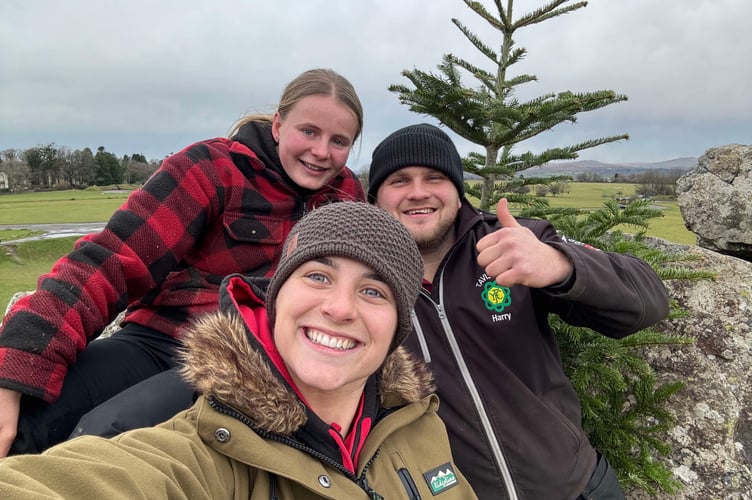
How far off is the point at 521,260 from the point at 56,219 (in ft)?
203

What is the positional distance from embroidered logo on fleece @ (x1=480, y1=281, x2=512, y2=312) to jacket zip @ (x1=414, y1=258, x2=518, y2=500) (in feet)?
0.99

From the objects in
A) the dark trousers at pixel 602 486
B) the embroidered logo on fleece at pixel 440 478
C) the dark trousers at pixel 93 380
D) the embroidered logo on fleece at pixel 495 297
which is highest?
the embroidered logo on fleece at pixel 495 297

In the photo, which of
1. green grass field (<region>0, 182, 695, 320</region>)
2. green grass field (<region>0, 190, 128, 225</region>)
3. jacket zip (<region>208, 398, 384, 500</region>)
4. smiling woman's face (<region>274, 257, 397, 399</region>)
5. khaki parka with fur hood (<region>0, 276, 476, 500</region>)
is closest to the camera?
khaki parka with fur hood (<region>0, 276, 476, 500</region>)

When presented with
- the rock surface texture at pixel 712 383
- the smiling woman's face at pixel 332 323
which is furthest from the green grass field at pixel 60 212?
the rock surface texture at pixel 712 383

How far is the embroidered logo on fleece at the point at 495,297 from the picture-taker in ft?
9.75

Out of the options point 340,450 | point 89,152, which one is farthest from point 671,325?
point 89,152

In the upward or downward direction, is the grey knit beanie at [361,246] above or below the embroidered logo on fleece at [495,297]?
above

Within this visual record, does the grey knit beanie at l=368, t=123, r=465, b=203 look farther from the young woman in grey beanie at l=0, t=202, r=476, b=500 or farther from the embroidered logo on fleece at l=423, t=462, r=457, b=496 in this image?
the embroidered logo on fleece at l=423, t=462, r=457, b=496

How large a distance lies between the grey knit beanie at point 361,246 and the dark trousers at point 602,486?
6.18 ft

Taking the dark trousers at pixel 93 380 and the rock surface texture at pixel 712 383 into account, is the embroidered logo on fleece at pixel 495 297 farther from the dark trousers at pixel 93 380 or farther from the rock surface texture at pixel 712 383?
the dark trousers at pixel 93 380

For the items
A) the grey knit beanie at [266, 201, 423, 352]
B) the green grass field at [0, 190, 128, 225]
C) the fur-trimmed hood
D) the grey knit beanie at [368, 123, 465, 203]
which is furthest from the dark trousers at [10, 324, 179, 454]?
the green grass field at [0, 190, 128, 225]

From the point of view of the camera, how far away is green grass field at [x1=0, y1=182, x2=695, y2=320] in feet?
23.8

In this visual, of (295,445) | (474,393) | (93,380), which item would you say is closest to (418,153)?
(474,393)

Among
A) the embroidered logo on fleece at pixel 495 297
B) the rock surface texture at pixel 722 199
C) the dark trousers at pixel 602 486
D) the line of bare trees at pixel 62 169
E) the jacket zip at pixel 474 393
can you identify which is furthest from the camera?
the line of bare trees at pixel 62 169
